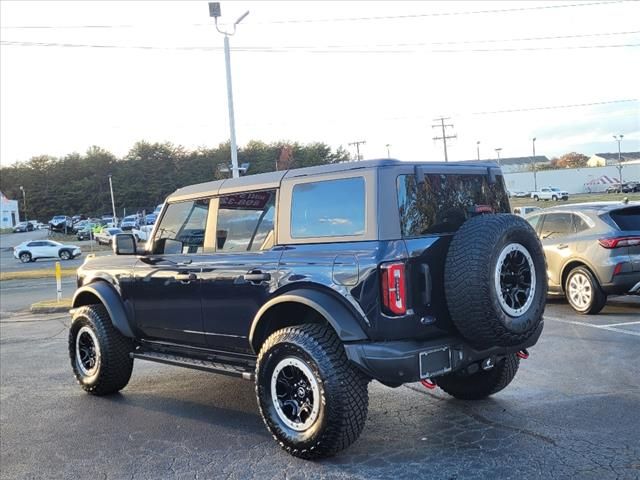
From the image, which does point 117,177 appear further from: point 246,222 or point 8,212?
point 246,222

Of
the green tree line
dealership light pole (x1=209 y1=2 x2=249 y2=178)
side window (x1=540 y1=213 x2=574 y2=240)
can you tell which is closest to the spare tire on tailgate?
side window (x1=540 y1=213 x2=574 y2=240)

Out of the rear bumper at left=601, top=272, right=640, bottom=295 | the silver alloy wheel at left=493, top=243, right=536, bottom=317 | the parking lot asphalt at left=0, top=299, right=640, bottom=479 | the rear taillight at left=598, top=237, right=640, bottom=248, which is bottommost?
the parking lot asphalt at left=0, top=299, right=640, bottom=479

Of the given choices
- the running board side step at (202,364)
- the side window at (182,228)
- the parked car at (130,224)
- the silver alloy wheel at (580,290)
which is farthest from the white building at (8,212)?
the running board side step at (202,364)

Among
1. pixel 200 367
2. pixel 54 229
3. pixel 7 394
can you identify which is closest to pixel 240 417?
pixel 200 367

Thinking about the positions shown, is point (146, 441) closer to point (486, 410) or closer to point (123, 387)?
point (123, 387)

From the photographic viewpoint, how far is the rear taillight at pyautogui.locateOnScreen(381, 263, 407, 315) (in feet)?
13.4

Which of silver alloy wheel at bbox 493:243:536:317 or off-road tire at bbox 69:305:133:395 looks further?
off-road tire at bbox 69:305:133:395

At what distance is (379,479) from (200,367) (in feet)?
6.50

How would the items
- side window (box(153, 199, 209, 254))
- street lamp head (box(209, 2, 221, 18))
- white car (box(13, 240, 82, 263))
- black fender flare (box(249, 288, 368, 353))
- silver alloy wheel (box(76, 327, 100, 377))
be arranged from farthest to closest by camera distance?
white car (box(13, 240, 82, 263))
street lamp head (box(209, 2, 221, 18))
silver alloy wheel (box(76, 327, 100, 377))
side window (box(153, 199, 209, 254))
black fender flare (box(249, 288, 368, 353))

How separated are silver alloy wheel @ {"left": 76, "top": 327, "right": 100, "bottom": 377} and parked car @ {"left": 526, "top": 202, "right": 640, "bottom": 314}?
6895 mm

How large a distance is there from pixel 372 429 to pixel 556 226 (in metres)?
6.55

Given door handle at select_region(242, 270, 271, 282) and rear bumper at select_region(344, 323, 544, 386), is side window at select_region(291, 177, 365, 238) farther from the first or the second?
rear bumper at select_region(344, 323, 544, 386)

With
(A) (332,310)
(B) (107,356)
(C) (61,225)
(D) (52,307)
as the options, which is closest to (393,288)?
(A) (332,310)

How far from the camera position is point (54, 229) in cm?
6681
